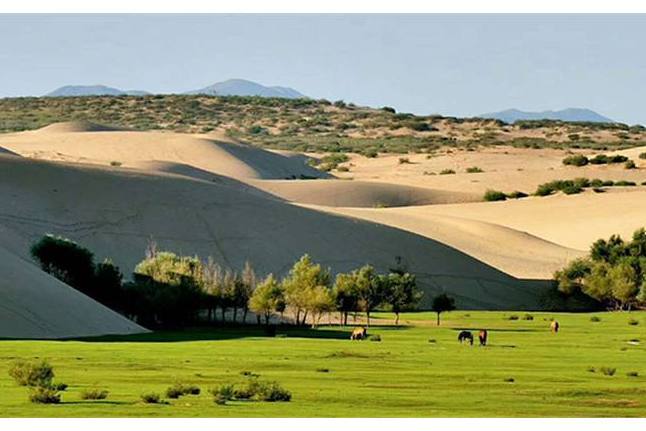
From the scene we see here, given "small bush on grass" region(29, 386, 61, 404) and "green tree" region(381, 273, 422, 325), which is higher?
"green tree" region(381, 273, 422, 325)

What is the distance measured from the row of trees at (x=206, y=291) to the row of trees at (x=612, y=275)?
15097mm

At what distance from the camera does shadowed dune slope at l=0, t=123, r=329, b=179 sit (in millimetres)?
170625

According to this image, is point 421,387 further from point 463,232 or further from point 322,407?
point 463,232

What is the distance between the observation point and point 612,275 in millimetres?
94938

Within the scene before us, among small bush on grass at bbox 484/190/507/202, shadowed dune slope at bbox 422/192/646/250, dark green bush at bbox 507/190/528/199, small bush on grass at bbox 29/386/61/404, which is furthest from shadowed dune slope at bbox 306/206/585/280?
small bush on grass at bbox 29/386/61/404

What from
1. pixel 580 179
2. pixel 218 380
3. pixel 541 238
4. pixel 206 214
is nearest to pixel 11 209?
pixel 206 214

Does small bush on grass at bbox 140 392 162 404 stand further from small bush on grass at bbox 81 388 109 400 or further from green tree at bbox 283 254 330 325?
green tree at bbox 283 254 330 325

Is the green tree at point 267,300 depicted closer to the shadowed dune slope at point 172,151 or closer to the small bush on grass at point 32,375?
the small bush on grass at point 32,375

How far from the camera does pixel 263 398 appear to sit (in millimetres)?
34062

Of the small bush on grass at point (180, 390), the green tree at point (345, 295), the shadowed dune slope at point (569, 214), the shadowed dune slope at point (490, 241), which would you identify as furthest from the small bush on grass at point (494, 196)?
the small bush on grass at point (180, 390)

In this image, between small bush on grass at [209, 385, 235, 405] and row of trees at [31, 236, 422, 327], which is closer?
small bush on grass at [209, 385, 235, 405]

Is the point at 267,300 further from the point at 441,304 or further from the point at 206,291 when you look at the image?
the point at 441,304

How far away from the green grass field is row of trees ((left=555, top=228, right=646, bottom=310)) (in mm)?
25681

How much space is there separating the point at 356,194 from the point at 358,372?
349 ft
